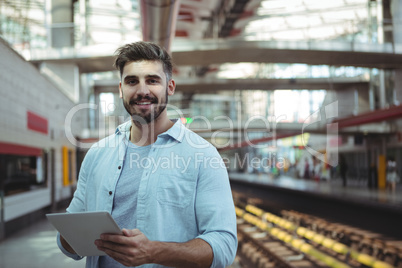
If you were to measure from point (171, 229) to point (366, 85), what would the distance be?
26.3 meters

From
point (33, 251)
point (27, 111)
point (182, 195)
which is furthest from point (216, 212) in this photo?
point (27, 111)

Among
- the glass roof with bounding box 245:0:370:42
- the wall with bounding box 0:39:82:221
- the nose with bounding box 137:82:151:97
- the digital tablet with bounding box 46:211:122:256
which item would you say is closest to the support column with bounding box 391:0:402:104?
the glass roof with bounding box 245:0:370:42

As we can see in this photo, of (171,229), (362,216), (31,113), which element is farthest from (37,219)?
(171,229)

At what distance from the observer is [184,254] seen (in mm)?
1675

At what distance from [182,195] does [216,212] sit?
0.18m

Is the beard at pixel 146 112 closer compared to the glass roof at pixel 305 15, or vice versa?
the beard at pixel 146 112

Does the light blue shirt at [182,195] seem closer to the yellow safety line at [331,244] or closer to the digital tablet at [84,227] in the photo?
the digital tablet at [84,227]

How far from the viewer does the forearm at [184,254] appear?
1.66m

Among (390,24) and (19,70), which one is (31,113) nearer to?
(19,70)

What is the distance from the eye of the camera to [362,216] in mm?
12672

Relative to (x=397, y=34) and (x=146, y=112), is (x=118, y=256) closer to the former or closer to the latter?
(x=146, y=112)

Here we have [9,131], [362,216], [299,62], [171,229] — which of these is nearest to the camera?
[171,229]

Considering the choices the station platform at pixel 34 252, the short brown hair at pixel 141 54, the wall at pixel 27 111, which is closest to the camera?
the short brown hair at pixel 141 54

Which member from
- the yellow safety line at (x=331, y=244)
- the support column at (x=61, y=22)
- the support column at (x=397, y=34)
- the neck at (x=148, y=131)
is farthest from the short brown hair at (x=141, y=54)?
the support column at (x=61, y=22)
